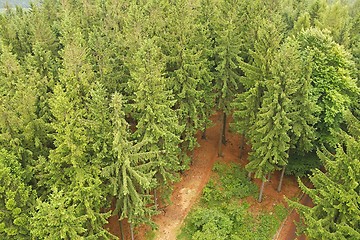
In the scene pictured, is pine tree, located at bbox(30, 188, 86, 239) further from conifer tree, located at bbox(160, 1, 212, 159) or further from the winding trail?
conifer tree, located at bbox(160, 1, 212, 159)

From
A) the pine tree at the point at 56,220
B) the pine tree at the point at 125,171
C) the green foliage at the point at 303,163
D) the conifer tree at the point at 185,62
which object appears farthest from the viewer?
the green foliage at the point at 303,163

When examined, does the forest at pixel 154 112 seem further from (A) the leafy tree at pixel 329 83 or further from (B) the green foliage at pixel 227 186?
(B) the green foliage at pixel 227 186

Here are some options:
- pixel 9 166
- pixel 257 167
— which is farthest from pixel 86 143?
pixel 257 167

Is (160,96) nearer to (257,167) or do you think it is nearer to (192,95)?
(192,95)

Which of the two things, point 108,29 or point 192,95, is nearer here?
point 192,95

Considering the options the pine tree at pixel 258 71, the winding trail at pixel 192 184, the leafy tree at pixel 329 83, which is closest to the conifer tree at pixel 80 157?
the winding trail at pixel 192 184

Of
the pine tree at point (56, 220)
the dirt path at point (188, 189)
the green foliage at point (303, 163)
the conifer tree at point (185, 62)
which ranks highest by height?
the conifer tree at point (185, 62)

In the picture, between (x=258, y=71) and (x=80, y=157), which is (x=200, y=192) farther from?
(x=80, y=157)
